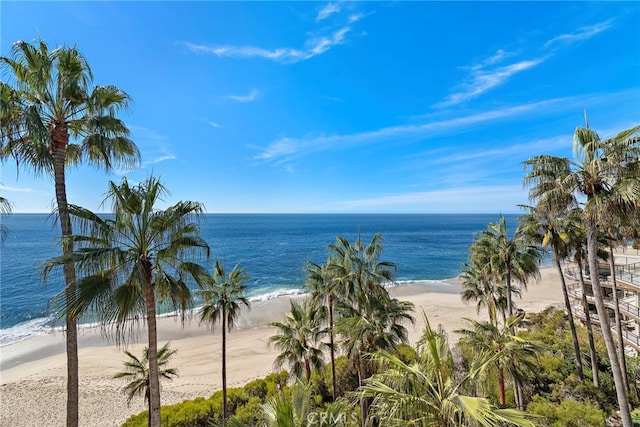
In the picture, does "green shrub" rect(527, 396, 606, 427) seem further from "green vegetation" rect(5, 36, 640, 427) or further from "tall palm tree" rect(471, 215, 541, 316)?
"tall palm tree" rect(471, 215, 541, 316)

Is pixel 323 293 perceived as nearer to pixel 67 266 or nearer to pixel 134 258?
pixel 134 258

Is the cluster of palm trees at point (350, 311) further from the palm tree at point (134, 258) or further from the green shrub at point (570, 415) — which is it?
the green shrub at point (570, 415)

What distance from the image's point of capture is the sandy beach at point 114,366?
16688 mm

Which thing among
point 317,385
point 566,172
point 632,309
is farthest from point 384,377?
point 632,309

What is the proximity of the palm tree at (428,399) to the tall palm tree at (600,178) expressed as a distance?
683 centimetres

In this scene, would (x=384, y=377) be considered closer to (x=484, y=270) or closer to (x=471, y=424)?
(x=471, y=424)

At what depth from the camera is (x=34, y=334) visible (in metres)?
27.9

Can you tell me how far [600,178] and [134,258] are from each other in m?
12.4

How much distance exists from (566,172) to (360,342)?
8724 mm

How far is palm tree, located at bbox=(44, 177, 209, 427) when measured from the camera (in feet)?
19.0

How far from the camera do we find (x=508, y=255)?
16.4 m

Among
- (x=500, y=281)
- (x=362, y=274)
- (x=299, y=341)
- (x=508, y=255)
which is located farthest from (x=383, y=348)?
(x=500, y=281)

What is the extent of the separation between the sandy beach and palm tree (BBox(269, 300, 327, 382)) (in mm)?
7691

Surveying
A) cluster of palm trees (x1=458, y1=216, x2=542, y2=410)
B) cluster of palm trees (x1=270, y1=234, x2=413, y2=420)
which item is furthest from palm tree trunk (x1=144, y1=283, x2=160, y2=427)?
cluster of palm trees (x1=458, y1=216, x2=542, y2=410)
